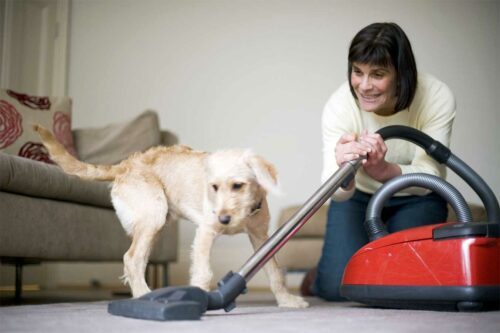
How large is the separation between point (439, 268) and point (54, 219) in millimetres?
1503

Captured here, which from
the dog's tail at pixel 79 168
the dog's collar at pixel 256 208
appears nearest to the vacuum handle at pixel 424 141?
the dog's collar at pixel 256 208

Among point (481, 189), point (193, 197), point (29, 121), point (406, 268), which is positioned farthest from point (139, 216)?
point (29, 121)

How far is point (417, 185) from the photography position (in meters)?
1.84

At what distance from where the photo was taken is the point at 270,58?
14.1ft

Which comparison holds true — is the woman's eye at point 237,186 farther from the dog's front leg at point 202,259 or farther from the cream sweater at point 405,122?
the cream sweater at point 405,122

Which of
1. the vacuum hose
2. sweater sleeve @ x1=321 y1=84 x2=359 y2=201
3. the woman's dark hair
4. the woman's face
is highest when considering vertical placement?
the woman's dark hair

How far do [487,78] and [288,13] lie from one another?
4.41 feet

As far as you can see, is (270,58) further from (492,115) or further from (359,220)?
(359,220)

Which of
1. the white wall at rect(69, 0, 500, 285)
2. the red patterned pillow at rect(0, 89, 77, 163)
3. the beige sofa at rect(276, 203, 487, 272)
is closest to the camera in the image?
the red patterned pillow at rect(0, 89, 77, 163)

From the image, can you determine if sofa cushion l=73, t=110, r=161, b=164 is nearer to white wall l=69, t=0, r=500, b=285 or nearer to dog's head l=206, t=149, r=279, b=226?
white wall l=69, t=0, r=500, b=285

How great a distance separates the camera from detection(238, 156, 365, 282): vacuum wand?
1.53 meters

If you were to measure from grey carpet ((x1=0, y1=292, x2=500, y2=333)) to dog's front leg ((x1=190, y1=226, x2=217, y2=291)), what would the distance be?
190 millimetres

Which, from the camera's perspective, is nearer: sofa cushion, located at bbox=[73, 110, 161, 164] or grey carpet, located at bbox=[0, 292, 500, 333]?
grey carpet, located at bbox=[0, 292, 500, 333]

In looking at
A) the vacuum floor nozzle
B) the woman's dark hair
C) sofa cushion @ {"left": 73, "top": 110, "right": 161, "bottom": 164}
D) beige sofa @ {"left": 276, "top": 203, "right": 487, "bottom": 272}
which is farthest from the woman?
sofa cushion @ {"left": 73, "top": 110, "right": 161, "bottom": 164}
